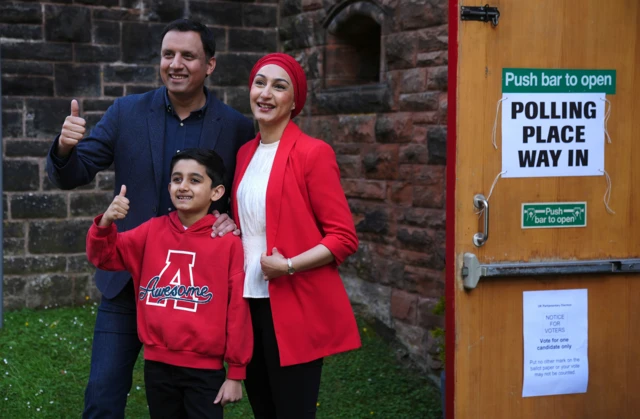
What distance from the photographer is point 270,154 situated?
12.3 feet

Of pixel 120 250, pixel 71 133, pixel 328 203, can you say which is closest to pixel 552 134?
pixel 328 203

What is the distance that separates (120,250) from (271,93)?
853 mm

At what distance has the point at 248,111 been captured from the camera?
8.94 metres

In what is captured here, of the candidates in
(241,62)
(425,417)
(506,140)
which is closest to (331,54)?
(241,62)

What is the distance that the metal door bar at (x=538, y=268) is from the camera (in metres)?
3.99

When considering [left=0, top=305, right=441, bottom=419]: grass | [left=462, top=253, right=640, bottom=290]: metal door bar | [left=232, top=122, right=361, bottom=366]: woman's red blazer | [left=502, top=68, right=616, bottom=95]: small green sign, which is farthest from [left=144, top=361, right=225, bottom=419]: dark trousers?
[left=0, top=305, right=441, bottom=419]: grass

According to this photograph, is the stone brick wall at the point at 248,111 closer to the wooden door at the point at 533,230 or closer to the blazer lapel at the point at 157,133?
the wooden door at the point at 533,230

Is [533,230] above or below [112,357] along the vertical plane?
above

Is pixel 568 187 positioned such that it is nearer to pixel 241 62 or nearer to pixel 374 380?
pixel 374 380

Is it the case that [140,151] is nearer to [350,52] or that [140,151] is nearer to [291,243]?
[291,243]

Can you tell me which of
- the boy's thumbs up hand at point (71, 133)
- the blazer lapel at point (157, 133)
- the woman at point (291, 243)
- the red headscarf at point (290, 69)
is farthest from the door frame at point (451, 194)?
the boy's thumbs up hand at point (71, 133)

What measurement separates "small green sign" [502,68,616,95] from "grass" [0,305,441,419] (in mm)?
2761

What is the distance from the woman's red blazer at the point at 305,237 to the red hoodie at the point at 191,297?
0.15 meters

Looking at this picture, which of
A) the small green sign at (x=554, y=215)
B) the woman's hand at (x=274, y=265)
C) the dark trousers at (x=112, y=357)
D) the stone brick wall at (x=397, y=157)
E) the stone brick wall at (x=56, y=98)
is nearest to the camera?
the woman's hand at (x=274, y=265)
